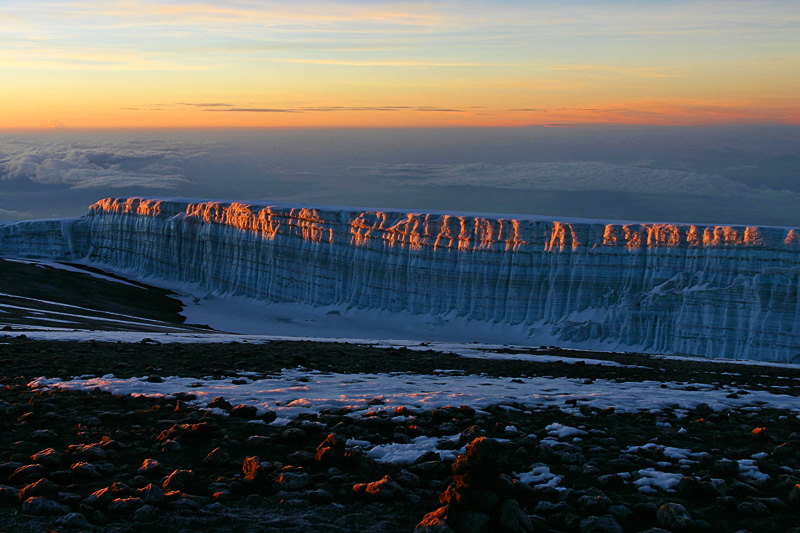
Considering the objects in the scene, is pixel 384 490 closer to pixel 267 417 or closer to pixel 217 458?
pixel 217 458

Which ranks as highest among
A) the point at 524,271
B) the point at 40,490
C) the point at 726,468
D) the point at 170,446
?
the point at 726,468

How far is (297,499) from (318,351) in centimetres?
1375

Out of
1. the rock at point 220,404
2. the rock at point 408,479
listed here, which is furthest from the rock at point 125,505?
the rock at point 220,404

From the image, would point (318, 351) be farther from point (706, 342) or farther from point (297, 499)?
point (706, 342)

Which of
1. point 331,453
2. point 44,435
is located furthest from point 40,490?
point 331,453

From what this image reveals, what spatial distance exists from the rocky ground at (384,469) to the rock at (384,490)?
14 millimetres

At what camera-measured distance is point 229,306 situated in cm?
6756

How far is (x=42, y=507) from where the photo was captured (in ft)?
19.2

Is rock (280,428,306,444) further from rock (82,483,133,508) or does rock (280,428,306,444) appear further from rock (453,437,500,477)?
rock (453,437,500,477)

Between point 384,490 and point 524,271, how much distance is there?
5008cm

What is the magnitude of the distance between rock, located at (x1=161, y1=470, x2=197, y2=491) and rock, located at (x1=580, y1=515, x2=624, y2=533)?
144 inches

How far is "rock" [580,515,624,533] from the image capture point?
19.2 feet

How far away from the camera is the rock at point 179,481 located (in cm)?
651

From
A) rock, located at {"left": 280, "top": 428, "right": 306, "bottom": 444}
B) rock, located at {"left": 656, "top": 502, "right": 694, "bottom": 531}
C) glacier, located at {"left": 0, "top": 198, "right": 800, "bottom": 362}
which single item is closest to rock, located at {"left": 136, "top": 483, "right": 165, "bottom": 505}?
rock, located at {"left": 280, "top": 428, "right": 306, "bottom": 444}
